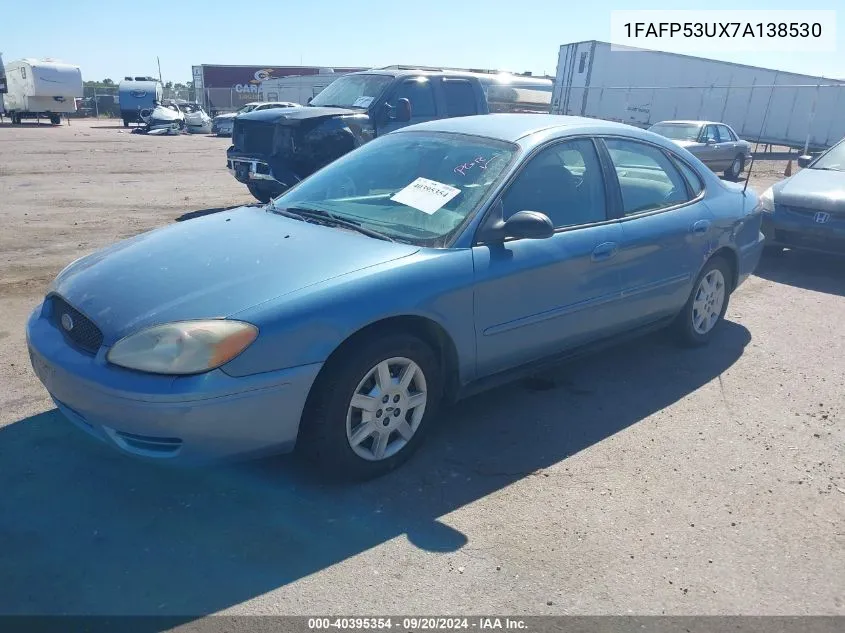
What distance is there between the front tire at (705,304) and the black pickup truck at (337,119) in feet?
17.6

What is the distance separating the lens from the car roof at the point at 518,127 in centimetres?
400

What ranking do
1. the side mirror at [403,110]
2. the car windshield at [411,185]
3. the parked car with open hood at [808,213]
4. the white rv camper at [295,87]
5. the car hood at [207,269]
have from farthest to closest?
the white rv camper at [295,87]
the side mirror at [403,110]
the parked car with open hood at [808,213]
the car windshield at [411,185]
the car hood at [207,269]

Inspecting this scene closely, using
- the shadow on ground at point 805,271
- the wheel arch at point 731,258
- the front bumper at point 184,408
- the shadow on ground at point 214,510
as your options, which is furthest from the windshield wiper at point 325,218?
the shadow on ground at point 805,271

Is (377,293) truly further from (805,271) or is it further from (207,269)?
(805,271)

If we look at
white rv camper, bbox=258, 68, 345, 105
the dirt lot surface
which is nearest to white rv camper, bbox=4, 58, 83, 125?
white rv camper, bbox=258, 68, 345, 105

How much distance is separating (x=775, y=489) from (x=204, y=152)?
22.0 m

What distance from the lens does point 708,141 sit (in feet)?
53.3

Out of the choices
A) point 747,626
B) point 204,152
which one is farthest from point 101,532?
point 204,152

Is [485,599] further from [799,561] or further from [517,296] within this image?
[517,296]

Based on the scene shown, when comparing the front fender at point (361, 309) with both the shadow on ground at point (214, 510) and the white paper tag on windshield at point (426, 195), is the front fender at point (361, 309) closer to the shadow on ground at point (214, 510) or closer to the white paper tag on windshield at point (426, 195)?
the white paper tag on windshield at point (426, 195)

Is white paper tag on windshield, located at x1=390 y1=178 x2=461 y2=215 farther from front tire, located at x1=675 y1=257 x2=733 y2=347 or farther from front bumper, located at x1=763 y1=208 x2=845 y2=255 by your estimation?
front bumper, located at x1=763 y1=208 x2=845 y2=255

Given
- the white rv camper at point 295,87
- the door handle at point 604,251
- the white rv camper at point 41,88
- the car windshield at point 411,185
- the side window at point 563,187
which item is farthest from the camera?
the white rv camper at point 295,87

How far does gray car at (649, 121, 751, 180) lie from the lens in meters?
16.0

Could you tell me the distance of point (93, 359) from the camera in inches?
112
